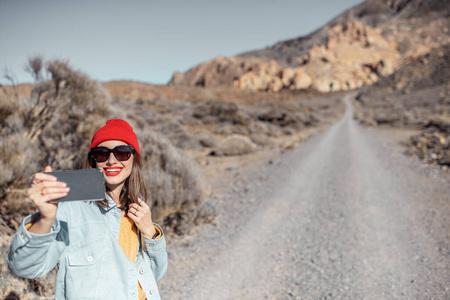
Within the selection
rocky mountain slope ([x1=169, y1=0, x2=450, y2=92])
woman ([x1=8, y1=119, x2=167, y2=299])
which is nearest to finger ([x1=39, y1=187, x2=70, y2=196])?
woman ([x1=8, y1=119, x2=167, y2=299])

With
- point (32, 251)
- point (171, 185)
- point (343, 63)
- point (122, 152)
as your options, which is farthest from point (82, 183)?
point (343, 63)

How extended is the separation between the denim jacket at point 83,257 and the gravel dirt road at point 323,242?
80.1 inches

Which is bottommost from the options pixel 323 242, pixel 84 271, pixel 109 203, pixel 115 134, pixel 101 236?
pixel 323 242

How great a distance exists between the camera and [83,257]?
1.12 metres

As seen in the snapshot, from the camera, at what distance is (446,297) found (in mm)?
2652

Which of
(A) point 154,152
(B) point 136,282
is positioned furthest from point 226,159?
(B) point 136,282

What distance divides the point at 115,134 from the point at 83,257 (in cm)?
63

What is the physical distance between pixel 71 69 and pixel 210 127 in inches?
566

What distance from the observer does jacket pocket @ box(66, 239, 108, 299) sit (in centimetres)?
109

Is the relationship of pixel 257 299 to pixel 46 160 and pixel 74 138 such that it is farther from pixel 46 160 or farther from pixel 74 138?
pixel 74 138

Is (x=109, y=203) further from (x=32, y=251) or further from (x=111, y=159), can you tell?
(x=32, y=251)

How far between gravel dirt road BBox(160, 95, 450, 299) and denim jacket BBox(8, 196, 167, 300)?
2034 millimetres

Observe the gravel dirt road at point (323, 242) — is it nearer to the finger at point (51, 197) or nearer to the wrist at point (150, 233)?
the wrist at point (150, 233)

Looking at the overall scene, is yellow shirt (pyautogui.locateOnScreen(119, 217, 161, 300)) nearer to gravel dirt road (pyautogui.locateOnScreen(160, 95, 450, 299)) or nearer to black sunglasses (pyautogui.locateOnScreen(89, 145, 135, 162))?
black sunglasses (pyautogui.locateOnScreen(89, 145, 135, 162))
